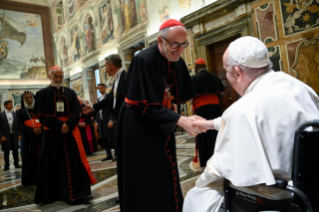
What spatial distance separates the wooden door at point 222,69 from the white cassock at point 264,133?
24.0 ft

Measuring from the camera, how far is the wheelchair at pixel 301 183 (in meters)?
1.20

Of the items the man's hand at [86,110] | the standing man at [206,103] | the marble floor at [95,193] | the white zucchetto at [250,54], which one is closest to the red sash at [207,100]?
the standing man at [206,103]

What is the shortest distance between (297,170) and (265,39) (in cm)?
671

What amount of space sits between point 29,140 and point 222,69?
6038 millimetres

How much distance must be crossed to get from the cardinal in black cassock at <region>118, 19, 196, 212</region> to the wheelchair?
80cm

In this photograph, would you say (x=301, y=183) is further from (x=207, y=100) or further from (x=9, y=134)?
(x=9, y=134)

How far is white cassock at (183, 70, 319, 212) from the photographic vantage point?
4.15 feet

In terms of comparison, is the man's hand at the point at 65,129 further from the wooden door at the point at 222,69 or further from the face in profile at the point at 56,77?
the wooden door at the point at 222,69

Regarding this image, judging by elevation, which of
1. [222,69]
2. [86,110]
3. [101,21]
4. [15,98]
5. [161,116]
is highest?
[101,21]

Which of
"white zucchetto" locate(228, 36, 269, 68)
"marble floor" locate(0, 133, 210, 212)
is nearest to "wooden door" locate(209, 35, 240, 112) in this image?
"marble floor" locate(0, 133, 210, 212)

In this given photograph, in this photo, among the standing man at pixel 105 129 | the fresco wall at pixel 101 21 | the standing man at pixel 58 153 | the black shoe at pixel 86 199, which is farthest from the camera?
the fresco wall at pixel 101 21

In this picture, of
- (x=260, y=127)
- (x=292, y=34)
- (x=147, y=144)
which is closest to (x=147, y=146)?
(x=147, y=144)

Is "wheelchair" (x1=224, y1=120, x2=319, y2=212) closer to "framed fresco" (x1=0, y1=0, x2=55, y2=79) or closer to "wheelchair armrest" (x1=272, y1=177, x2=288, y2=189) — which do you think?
"wheelchair armrest" (x1=272, y1=177, x2=288, y2=189)

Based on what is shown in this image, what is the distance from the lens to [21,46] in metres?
20.4
